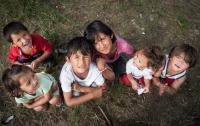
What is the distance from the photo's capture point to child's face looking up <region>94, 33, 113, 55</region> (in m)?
3.03

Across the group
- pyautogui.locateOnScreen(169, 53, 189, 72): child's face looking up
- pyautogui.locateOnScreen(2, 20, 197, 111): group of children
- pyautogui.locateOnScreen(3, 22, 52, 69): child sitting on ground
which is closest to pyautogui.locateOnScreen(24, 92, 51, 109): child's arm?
pyautogui.locateOnScreen(2, 20, 197, 111): group of children

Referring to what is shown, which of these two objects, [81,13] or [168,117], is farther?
[81,13]

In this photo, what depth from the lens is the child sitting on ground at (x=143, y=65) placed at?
9.70 feet

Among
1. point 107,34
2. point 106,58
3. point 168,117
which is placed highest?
point 107,34

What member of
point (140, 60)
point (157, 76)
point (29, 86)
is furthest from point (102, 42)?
point (29, 86)

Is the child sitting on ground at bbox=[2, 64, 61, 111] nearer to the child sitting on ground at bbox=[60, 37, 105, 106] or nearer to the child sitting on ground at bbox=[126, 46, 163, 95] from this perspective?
the child sitting on ground at bbox=[60, 37, 105, 106]

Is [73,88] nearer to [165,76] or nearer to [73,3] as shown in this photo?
[165,76]

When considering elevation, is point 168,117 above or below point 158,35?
below

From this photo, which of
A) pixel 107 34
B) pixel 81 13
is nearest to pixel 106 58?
pixel 107 34

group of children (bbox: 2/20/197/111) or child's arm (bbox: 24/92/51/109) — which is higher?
group of children (bbox: 2/20/197/111)

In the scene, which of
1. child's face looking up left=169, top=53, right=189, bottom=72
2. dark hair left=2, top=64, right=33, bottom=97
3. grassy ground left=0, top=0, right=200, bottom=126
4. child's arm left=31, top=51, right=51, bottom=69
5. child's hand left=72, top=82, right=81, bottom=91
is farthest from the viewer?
grassy ground left=0, top=0, right=200, bottom=126

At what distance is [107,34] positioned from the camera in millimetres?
3080

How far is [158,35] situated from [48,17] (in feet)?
5.52

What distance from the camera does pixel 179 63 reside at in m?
3.02
